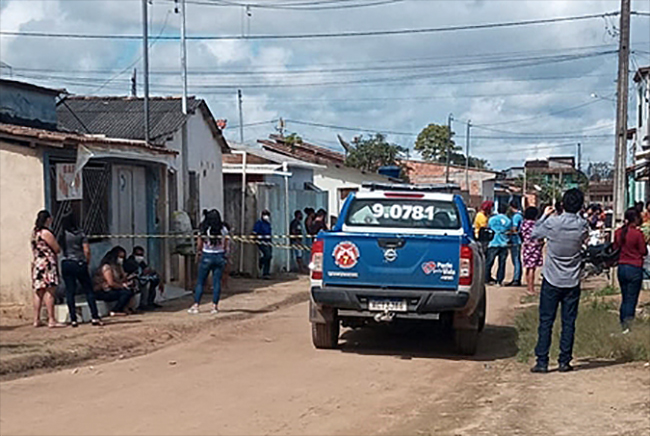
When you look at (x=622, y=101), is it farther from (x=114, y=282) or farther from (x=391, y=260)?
(x=114, y=282)

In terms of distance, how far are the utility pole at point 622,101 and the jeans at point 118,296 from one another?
1180cm

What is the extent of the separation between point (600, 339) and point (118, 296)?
7.53 metres

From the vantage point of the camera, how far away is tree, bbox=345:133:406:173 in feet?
172

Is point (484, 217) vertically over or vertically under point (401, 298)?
over

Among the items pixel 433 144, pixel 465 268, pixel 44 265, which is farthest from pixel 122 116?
pixel 433 144

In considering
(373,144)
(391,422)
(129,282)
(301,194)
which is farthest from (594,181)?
(391,422)

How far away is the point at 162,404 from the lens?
855 cm

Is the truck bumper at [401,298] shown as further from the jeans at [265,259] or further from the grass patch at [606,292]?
the jeans at [265,259]

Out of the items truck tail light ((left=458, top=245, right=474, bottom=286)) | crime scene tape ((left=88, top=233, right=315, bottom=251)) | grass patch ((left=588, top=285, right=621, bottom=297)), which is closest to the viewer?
truck tail light ((left=458, top=245, right=474, bottom=286))

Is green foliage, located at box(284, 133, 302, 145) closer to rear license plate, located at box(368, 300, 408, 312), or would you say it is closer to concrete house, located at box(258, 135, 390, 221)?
concrete house, located at box(258, 135, 390, 221)

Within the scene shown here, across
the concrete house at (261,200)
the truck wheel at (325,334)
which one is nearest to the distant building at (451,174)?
the concrete house at (261,200)

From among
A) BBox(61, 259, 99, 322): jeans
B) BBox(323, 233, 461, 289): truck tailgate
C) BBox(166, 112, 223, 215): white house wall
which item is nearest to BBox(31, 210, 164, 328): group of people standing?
BBox(61, 259, 99, 322): jeans

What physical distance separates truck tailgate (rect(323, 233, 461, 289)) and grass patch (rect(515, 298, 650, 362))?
4.78 ft

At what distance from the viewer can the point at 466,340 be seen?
1141cm
